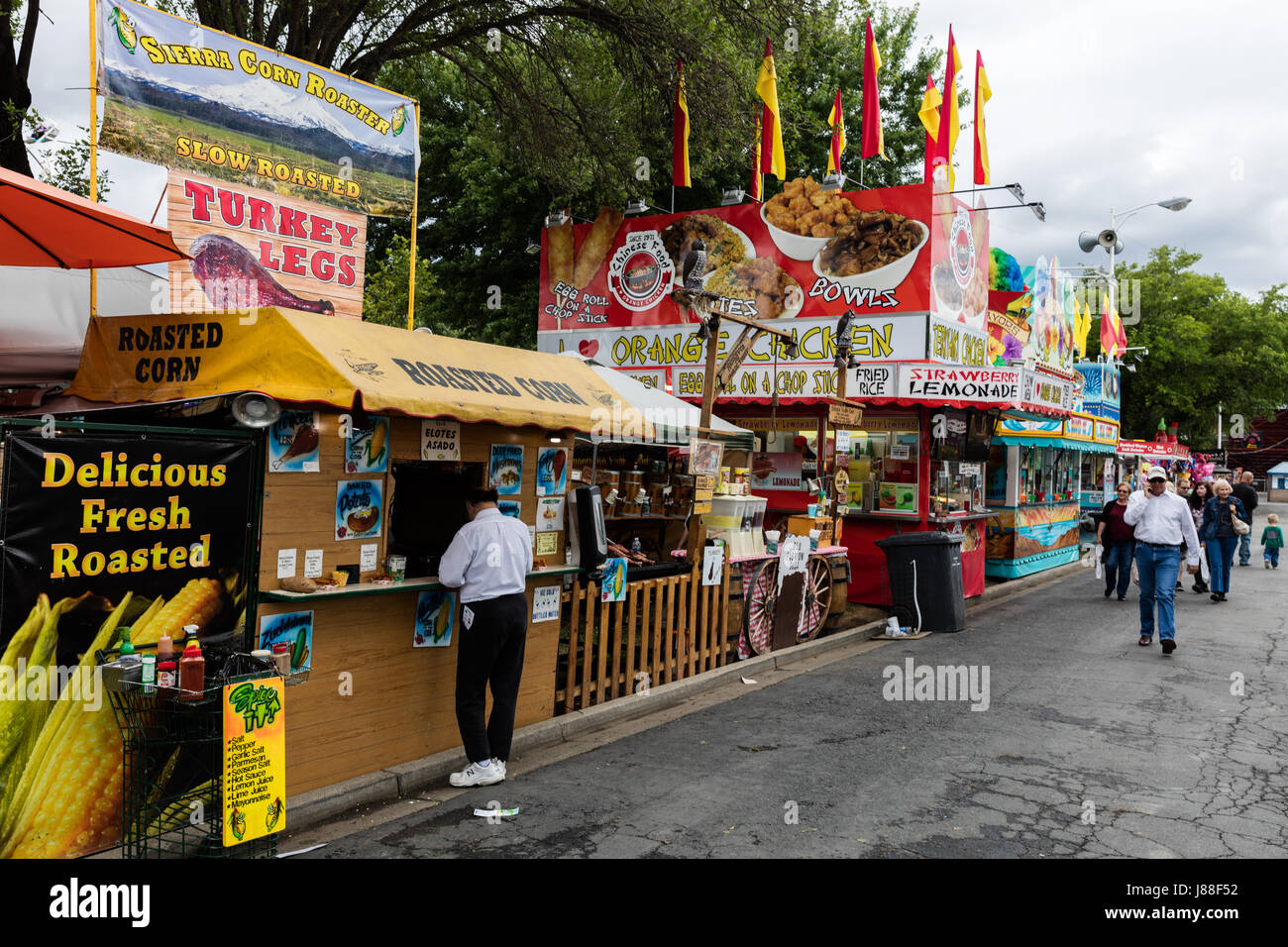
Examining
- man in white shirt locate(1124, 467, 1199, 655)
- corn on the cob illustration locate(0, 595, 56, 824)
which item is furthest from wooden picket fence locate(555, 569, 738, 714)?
man in white shirt locate(1124, 467, 1199, 655)

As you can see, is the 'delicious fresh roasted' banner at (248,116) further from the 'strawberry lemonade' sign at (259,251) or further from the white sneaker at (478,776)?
the white sneaker at (478,776)

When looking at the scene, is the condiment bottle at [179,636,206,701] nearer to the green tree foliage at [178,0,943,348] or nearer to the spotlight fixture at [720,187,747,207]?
the green tree foliage at [178,0,943,348]

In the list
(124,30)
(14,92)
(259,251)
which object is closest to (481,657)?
(259,251)

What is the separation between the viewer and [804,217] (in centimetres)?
1579

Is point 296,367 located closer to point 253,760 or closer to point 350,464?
point 350,464

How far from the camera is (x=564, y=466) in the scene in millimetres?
7543

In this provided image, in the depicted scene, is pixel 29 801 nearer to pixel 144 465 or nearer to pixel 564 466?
pixel 144 465

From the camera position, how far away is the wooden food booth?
5391mm

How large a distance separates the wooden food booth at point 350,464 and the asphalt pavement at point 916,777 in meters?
0.59

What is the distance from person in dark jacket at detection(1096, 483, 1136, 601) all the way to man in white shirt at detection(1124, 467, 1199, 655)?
4.35m

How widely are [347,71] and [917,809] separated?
11.6 meters

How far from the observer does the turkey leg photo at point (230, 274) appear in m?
7.50

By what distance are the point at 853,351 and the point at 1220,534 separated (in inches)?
248

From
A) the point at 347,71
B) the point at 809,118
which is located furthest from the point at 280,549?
the point at 809,118
